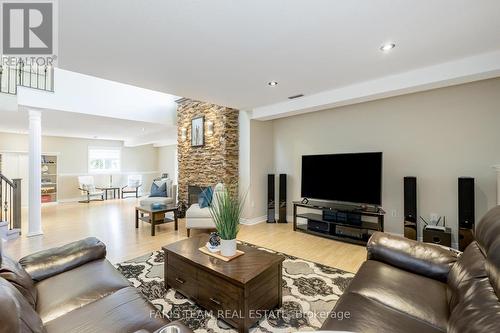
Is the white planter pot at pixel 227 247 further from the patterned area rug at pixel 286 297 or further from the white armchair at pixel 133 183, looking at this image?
the white armchair at pixel 133 183

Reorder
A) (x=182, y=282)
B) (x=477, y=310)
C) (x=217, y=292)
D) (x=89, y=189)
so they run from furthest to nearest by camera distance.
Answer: (x=89, y=189)
(x=182, y=282)
(x=217, y=292)
(x=477, y=310)

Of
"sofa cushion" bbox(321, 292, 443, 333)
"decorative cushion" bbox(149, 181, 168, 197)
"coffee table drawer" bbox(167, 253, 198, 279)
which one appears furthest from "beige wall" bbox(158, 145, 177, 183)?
"sofa cushion" bbox(321, 292, 443, 333)

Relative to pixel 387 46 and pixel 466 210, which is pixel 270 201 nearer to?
pixel 466 210

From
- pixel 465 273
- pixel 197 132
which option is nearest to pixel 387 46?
pixel 465 273

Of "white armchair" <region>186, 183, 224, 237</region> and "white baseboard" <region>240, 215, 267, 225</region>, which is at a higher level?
"white armchair" <region>186, 183, 224, 237</region>

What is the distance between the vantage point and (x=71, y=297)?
141 centimetres

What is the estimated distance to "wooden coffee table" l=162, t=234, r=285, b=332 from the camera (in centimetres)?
169

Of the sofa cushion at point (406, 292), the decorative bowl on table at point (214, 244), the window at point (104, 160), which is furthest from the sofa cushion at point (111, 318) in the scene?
the window at point (104, 160)

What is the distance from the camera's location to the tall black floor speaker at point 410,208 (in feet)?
11.1

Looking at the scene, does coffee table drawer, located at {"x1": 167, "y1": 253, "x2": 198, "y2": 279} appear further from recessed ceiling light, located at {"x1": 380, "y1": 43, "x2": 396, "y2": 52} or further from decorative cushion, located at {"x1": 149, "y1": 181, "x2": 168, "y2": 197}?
decorative cushion, located at {"x1": 149, "y1": 181, "x2": 168, "y2": 197}

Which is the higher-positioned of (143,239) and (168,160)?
(168,160)

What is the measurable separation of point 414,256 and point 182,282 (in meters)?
1.90

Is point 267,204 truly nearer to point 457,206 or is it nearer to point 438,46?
point 457,206

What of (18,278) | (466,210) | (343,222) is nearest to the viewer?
(18,278)
